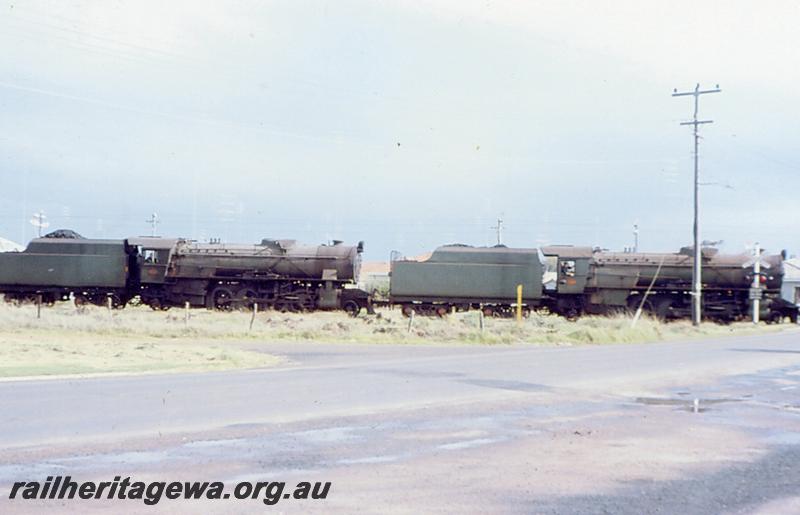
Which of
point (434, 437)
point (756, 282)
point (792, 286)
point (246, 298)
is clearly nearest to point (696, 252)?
point (756, 282)

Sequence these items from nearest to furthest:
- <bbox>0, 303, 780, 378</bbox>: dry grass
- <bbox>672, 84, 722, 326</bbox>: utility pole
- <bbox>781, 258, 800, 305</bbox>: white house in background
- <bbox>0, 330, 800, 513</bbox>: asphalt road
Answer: <bbox>0, 330, 800, 513</bbox>: asphalt road → <bbox>0, 303, 780, 378</bbox>: dry grass → <bbox>672, 84, 722, 326</bbox>: utility pole → <bbox>781, 258, 800, 305</bbox>: white house in background

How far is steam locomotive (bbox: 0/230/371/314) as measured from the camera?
142 feet

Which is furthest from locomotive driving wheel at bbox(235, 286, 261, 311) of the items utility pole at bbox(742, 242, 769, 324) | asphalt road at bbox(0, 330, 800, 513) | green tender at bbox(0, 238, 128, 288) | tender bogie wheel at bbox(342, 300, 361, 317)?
asphalt road at bbox(0, 330, 800, 513)

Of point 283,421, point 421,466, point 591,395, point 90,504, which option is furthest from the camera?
point 591,395

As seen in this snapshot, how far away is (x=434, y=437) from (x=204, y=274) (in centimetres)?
3420

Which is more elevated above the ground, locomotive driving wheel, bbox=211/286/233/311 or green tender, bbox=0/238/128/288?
green tender, bbox=0/238/128/288

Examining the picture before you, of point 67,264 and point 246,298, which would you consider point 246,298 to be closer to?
point 246,298

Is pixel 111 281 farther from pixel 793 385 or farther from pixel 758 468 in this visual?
pixel 758 468

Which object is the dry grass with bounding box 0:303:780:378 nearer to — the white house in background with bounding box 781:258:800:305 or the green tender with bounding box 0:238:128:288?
the green tender with bounding box 0:238:128:288

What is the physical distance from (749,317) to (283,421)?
137 feet

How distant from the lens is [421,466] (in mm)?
8758

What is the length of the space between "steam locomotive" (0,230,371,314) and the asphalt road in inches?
971

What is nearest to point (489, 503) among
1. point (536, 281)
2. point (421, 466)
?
point (421, 466)

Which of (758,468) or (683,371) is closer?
(758,468)
